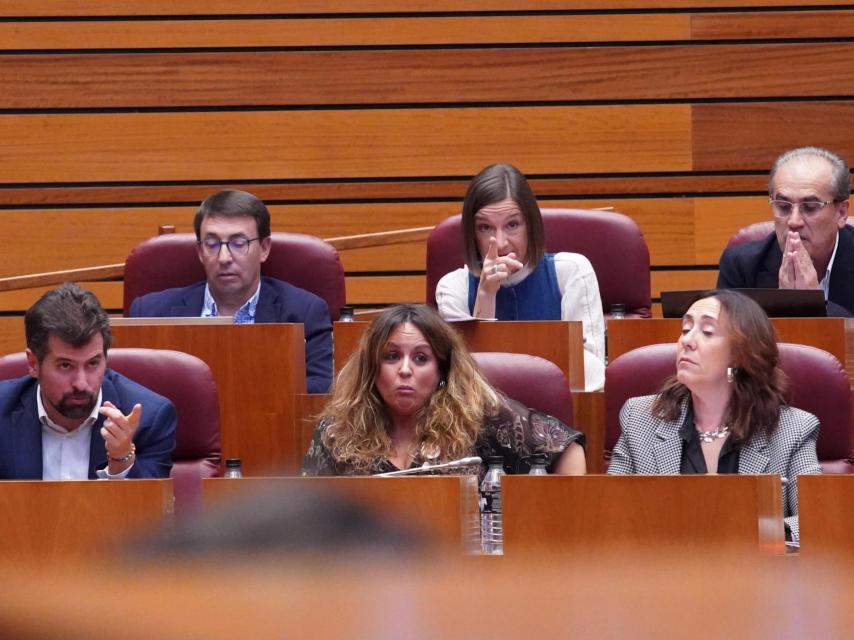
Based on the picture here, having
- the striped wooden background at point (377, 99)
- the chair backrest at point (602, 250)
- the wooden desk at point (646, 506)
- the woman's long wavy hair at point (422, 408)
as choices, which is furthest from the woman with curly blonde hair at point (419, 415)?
the striped wooden background at point (377, 99)

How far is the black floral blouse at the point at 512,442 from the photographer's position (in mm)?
2303

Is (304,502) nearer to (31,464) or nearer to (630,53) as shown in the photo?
(31,464)

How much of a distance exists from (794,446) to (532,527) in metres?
0.72

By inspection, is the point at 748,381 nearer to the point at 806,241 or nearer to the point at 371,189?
the point at 806,241

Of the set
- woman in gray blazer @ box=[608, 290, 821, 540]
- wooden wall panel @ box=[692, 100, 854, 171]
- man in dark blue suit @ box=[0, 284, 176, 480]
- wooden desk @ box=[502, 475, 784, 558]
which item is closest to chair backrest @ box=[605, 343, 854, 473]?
woman in gray blazer @ box=[608, 290, 821, 540]

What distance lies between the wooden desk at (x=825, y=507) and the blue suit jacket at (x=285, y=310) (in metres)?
1.58

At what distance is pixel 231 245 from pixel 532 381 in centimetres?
98

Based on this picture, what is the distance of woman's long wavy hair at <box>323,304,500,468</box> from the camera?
2268 millimetres

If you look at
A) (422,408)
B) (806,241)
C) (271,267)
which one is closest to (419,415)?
(422,408)

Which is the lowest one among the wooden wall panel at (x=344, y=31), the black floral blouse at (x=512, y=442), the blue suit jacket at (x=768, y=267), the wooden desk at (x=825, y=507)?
the wooden desk at (x=825, y=507)

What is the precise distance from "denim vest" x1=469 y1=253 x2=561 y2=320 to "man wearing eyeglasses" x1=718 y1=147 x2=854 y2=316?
430 millimetres

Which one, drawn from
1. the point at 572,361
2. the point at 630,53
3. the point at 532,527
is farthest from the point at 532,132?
the point at 532,527

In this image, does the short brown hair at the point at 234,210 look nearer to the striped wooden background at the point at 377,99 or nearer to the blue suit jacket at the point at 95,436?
the blue suit jacket at the point at 95,436

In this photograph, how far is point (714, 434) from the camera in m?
2.32
